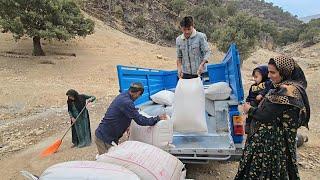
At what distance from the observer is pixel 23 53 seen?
53.3ft

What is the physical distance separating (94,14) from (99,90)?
1973cm

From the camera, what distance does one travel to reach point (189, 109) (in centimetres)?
386

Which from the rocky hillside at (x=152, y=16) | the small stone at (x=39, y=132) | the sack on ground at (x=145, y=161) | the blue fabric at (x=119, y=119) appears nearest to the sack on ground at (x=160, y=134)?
the blue fabric at (x=119, y=119)

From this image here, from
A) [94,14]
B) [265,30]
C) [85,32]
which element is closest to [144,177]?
[85,32]

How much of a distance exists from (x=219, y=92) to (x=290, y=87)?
5.61ft

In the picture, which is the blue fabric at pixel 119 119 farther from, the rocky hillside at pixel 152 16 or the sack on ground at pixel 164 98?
the rocky hillside at pixel 152 16

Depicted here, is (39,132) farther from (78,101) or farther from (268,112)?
(268,112)

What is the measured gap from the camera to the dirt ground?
5.20 m

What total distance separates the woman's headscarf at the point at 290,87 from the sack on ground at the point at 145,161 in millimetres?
1037

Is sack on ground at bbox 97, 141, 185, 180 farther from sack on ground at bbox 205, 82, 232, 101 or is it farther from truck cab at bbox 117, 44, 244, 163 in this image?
sack on ground at bbox 205, 82, 232, 101

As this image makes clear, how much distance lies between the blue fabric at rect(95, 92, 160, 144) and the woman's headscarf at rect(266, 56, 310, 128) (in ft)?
4.38

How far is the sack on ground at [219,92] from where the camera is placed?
14.3ft

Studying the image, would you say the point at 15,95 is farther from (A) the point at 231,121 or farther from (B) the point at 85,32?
(A) the point at 231,121

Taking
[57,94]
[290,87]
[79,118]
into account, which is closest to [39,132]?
[79,118]
